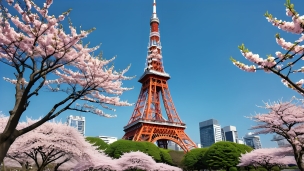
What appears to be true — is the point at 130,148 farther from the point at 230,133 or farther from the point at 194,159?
the point at 230,133

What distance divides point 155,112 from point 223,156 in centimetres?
1595

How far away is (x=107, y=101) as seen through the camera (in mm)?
9633

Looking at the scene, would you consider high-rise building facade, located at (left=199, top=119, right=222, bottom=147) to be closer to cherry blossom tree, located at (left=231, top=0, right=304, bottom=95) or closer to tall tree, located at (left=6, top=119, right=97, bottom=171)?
tall tree, located at (left=6, top=119, right=97, bottom=171)

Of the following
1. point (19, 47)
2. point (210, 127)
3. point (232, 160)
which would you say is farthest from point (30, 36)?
point (210, 127)

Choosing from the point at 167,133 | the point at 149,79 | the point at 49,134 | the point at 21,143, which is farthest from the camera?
the point at 149,79

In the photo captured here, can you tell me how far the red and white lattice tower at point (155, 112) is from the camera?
129ft

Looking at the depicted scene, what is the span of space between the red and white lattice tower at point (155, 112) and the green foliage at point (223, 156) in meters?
7.67

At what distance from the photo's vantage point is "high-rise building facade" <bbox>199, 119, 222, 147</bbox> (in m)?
174

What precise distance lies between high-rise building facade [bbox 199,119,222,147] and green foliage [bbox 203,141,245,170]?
146563 mm

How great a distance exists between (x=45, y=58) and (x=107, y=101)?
3246 mm

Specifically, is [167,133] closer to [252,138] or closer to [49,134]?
[49,134]

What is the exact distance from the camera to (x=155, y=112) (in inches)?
1709

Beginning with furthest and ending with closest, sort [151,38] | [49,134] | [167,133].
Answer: [151,38] < [167,133] < [49,134]

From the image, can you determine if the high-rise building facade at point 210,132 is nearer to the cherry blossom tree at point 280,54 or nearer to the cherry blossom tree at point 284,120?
the cherry blossom tree at point 284,120
